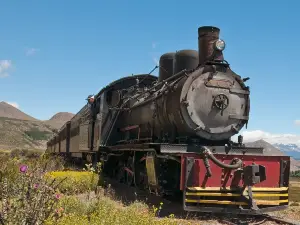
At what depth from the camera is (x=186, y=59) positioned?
34.3ft

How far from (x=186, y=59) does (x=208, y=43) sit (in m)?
1.14

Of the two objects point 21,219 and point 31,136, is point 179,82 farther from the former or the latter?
point 31,136

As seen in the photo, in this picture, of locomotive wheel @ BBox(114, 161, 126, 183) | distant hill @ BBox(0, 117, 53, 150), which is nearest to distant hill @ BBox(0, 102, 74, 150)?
distant hill @ BBox(0, 117, 53, 150)

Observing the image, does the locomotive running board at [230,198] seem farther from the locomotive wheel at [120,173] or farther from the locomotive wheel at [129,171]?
the locomotive wheel at [120,173]

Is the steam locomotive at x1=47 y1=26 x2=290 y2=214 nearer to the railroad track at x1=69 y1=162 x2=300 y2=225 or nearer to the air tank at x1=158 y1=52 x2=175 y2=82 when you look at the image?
the air tank at x1=158 y1=52 x2=175 y2=82

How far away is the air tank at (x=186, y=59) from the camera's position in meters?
10.5

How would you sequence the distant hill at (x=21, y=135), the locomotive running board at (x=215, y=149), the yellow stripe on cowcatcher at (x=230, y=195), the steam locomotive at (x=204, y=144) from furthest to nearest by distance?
the distant hill at (x=21, y=135)
the locomotive running board at (x=215, y=149)
the steam locomotive at (x=204, y=144)
the yellow stripe on cowcatcher at (x=230, y=195)

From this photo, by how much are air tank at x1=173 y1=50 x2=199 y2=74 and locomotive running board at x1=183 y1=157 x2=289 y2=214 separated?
3275mm

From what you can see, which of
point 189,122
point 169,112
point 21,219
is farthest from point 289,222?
point 21,219

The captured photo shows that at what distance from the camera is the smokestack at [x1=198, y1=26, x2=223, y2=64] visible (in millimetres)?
9391

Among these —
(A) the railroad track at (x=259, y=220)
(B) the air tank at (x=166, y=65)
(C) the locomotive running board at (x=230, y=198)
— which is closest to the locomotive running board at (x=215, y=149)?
(C) the locomotive running board at (x=230, y=198)

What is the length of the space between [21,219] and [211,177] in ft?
15.2

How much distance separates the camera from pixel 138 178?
37.0 feet

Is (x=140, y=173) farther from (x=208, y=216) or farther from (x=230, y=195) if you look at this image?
(x=230, y=195)
